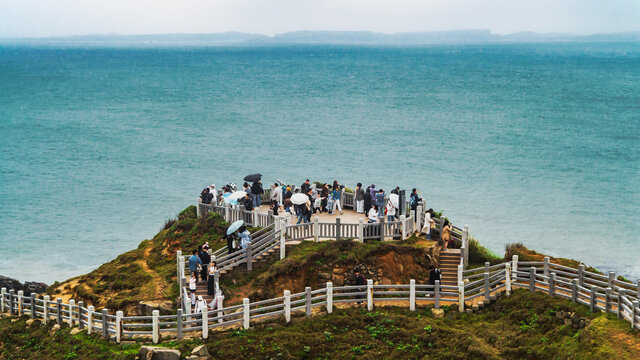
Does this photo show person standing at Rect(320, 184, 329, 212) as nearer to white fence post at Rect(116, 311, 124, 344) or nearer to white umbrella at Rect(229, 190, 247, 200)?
white umbrella at Rect(229, 190, 247, 200)

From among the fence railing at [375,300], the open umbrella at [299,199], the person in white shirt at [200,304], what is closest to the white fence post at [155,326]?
the fence railing at [375,300]

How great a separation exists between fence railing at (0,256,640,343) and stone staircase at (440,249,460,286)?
1.37m

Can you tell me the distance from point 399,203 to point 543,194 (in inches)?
1575

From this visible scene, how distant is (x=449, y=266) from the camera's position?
3406 centimetres

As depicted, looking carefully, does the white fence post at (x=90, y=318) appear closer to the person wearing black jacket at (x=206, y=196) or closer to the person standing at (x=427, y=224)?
the person wearing black jacket at (x=206, y=196)

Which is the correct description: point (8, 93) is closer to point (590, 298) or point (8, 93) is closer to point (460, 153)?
point (460, 153)

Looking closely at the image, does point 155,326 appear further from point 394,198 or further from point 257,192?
point 394,198

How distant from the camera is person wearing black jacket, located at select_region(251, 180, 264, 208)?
38500 mm

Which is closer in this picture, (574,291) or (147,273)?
(574,291)

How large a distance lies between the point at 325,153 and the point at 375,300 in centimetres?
5768

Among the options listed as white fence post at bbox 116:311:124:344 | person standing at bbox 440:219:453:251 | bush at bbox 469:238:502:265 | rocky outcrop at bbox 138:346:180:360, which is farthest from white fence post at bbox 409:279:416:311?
white fence post at bbox 116:311:124:344

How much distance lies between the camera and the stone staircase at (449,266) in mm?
33344

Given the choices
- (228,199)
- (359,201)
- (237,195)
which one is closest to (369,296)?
(359,201)

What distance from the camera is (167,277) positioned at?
3406 cm
